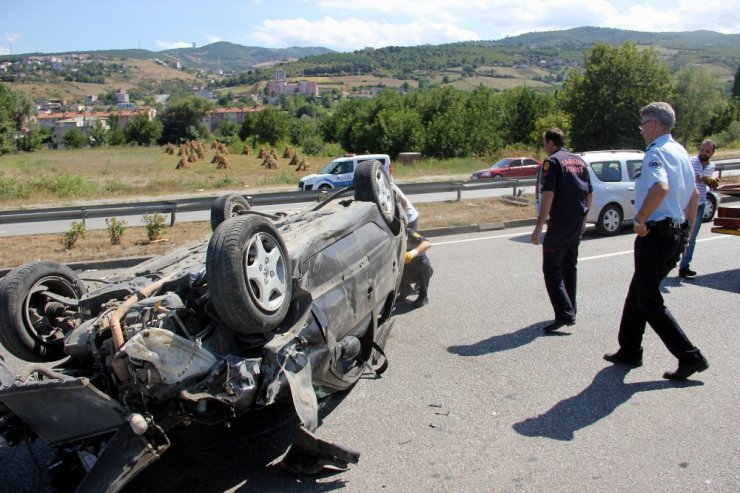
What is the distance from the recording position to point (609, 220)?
40.3 feet

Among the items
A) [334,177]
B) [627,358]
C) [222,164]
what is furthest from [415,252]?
[222,164]

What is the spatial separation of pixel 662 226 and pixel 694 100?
5741 cm

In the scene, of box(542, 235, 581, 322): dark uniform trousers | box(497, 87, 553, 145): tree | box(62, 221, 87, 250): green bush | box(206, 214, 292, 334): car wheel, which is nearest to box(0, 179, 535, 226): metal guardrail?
box(62, 221, 87, 250): green bush

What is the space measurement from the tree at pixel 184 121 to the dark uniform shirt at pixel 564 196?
81.9 meters

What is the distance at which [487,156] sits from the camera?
4612 centimetres

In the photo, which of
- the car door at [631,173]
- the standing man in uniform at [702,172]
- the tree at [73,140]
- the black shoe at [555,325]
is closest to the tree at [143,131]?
the tree at [73,140]

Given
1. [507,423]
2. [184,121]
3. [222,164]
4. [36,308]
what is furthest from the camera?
[184,121]

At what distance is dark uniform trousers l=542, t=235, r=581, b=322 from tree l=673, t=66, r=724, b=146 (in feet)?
178

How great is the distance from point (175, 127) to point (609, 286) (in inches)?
3283

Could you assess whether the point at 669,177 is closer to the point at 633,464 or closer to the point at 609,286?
the point at 633,464

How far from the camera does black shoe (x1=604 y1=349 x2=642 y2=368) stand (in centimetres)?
562

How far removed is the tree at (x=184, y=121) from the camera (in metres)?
84.4

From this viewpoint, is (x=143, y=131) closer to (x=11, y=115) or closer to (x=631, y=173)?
(x=11, y=115)

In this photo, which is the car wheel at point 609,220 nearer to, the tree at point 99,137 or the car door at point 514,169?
the car door at point 514,169
